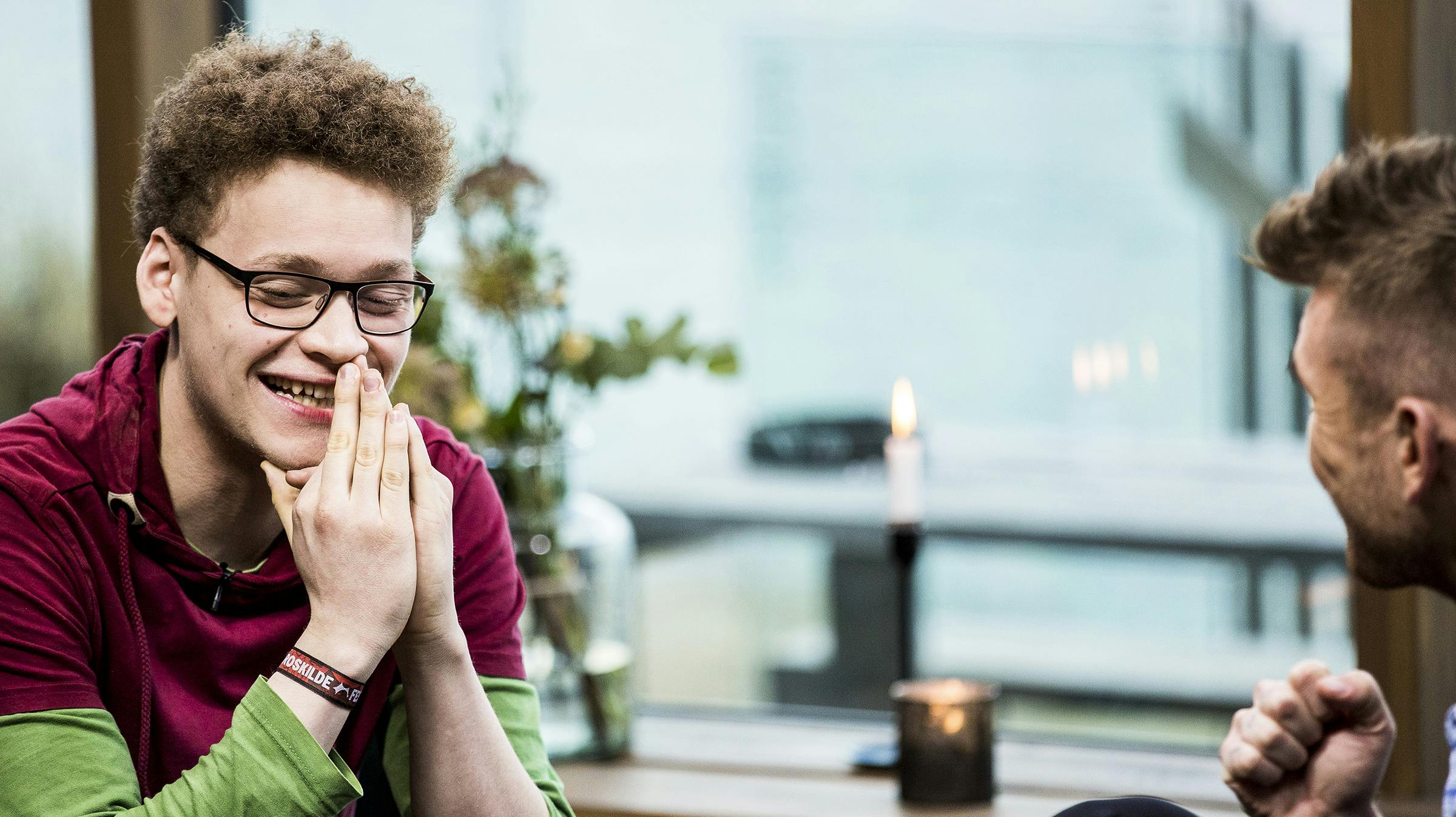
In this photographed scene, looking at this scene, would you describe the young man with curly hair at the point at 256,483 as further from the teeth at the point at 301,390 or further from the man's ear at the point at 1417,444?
the man's ear at the point at 1417,444

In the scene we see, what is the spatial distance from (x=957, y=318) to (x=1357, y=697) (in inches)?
109

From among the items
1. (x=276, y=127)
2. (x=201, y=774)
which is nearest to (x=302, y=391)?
(x=276, y=127)

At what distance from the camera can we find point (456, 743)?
121 cm

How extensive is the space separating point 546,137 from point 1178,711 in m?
1.97

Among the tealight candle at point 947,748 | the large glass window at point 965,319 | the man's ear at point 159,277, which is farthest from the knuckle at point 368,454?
the large glass window at point 965,319

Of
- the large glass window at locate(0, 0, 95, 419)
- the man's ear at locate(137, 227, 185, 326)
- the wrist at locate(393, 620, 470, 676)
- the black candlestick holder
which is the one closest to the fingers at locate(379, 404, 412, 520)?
the wrist at locate(393, 620, 470, 676)

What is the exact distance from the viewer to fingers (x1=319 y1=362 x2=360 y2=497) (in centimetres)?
115

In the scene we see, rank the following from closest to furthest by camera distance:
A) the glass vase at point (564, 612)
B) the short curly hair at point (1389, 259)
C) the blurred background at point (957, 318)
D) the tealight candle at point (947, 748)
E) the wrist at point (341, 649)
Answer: the short curly hair at point (1389, 259) < the wrist at point (341, 649) < the tealight candle at point (947, 748) < the glass vase at point (564, 612) < the blurred background at point (957, 318)

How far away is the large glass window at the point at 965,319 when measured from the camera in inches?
128

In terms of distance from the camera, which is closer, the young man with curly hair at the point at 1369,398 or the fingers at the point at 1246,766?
the young man with curly hair at the point at 1369,398

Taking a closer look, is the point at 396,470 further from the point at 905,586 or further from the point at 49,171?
the point at 49,171

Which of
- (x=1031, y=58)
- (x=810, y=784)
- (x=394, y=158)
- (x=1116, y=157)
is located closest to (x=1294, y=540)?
(x=1116, y=157)

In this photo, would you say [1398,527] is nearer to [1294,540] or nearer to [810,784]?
[810,784]

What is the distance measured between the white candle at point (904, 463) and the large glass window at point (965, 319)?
1326mm
